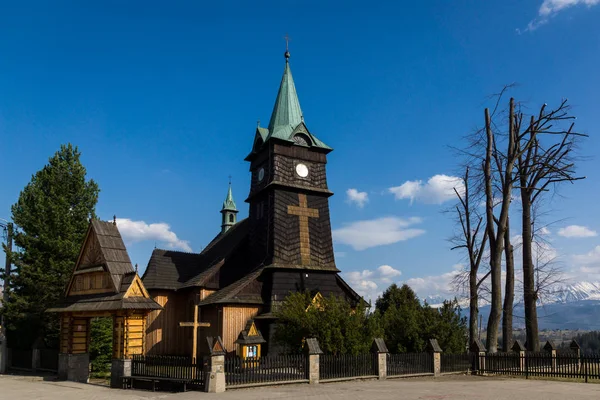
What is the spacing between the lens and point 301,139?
36781mm

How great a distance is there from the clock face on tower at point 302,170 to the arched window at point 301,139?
1.61 m

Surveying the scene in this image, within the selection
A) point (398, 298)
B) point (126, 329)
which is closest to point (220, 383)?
point (126, 329)

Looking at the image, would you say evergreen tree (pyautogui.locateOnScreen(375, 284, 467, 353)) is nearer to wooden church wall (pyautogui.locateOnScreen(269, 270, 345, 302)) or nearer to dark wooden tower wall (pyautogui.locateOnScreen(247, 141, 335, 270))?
wooden church wall (pyautogui.locateOnScreen(269, 270, 345, 302))

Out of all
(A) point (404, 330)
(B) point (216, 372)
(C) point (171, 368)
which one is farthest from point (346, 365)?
(C) point (171, 368)

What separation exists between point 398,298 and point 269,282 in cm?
1031

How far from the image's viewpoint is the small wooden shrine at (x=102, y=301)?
21.8 meters

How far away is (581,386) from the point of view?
20.7 meters

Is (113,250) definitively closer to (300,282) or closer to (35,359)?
(35,359)

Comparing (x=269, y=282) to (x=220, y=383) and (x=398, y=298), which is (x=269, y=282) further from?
(x=220, y=383)

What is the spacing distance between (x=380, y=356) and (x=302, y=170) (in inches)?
629

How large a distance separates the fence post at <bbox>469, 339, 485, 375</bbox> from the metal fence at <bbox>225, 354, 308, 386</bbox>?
32.9 ft

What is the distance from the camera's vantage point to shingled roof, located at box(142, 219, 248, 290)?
117 feet

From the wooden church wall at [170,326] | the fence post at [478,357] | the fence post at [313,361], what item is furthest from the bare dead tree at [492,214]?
the wooden church wall at [170,326]

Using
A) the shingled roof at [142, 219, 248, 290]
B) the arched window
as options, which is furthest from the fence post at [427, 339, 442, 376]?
the arched window
